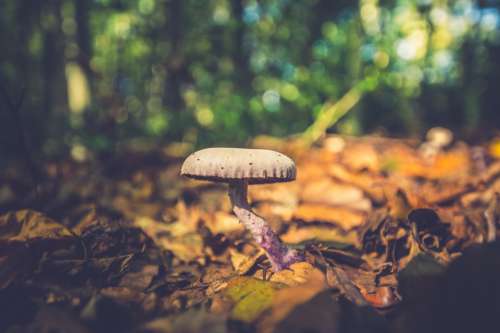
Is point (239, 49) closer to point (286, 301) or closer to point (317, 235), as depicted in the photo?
point (317, 235)

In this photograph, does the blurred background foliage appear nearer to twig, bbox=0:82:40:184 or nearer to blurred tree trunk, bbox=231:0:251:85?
blurred tree trunk, bbox=231:0:251:85

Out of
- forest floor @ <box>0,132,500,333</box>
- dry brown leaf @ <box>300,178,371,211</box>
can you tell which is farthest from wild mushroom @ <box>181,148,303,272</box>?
dry brown leaf @ <box>300,178,371,211</box>

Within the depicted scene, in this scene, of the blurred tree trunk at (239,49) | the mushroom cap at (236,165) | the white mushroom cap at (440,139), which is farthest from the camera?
the blurred tree trunk at (239,49)

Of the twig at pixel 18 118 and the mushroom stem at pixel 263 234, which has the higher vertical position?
the twig at pixel 18 118

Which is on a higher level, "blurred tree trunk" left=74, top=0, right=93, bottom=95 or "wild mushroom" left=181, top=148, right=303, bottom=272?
"blurred tree trunk" left=74, top=0, right=93, bottom=95

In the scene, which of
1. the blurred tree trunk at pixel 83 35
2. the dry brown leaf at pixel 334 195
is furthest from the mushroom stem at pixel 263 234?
the blurred tree trunk at pixel 83 35

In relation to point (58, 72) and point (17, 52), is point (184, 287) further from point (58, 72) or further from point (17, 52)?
point (17, 52)

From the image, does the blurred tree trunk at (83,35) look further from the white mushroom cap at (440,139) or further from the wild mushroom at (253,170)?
the white mushroom cap at (440,139)

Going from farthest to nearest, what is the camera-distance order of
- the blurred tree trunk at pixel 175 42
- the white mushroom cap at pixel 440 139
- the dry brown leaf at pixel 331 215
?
1. the blurred tree trunk at pixel 175 42
2. the white mushroom cap at pixel 440 139
3. the dry brown leaf at pixel 331 215
